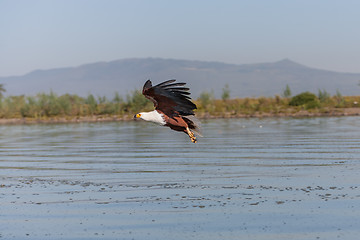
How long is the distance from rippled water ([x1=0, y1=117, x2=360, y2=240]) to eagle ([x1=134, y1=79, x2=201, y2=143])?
200cm

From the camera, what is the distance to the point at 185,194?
56.0 ft

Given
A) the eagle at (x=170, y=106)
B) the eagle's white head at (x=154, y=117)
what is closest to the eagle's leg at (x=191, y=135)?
the eagle at (x=170, y=106)

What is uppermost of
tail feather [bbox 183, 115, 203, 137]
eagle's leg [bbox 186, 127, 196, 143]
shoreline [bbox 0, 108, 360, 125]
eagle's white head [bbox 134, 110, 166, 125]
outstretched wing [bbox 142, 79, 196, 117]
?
outstretched wing [bbox 142, 79, 196, 117]

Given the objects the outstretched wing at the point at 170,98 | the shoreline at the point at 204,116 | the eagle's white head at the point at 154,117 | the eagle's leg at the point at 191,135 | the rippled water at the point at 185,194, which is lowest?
the rippled water at the point at 185,194

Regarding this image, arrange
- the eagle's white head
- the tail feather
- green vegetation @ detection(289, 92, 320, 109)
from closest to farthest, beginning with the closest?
the eagle's white head → the tail feather → green vegetation @ detection(289, 92, 320, 109)

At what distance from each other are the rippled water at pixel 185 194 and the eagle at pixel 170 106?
6.55ft

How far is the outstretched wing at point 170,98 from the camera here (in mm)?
16453

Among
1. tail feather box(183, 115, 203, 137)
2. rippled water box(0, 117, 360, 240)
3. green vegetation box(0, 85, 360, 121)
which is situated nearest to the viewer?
rippled water box(0, 117, 360, 240)

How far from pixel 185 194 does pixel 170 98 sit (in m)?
2.69

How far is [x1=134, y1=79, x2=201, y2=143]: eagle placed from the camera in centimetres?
1644

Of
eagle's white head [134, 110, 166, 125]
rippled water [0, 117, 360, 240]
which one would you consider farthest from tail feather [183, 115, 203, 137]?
rippled water [0, 117, 360, 240]

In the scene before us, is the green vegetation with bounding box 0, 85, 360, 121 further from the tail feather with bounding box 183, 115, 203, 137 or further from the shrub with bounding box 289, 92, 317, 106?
the tail feather with bounding box 183, 115, 203, 137

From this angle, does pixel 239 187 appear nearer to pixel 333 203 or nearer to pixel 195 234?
pixel 333 203

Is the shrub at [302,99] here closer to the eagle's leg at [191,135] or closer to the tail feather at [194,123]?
the tail feather at [194,123]
